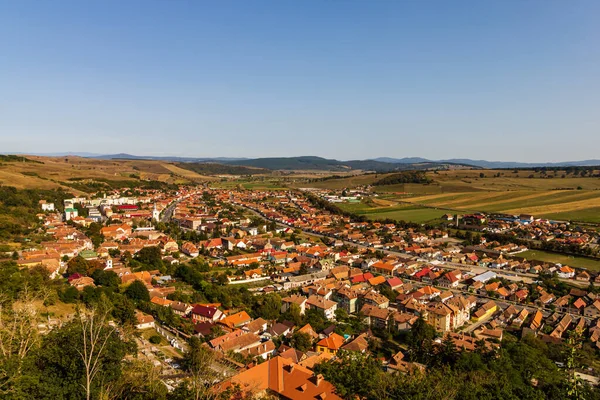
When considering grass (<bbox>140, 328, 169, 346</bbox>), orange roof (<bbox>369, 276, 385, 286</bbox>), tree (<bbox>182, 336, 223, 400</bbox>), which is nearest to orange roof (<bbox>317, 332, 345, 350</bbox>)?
tree (<bbox>182, 336, 223, 400</bbox>)

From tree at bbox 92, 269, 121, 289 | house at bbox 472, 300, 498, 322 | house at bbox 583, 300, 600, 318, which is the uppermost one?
tree at bbox 92, 269, 121, 289

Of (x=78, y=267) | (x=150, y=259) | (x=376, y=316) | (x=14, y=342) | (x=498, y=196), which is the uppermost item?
(x=14, y=342)

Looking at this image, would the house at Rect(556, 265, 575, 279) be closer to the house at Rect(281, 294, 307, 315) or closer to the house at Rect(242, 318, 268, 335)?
the house at Rect(281, 294, 307, 315)

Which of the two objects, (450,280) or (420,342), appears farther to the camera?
(450,280)

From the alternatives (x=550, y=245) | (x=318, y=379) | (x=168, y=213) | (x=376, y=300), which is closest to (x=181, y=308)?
(x=318, y=379)

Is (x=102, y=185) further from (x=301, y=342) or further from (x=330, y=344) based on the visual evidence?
(x=330, y=344)

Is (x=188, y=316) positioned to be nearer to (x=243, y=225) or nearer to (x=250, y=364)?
(x=250, y=364)
